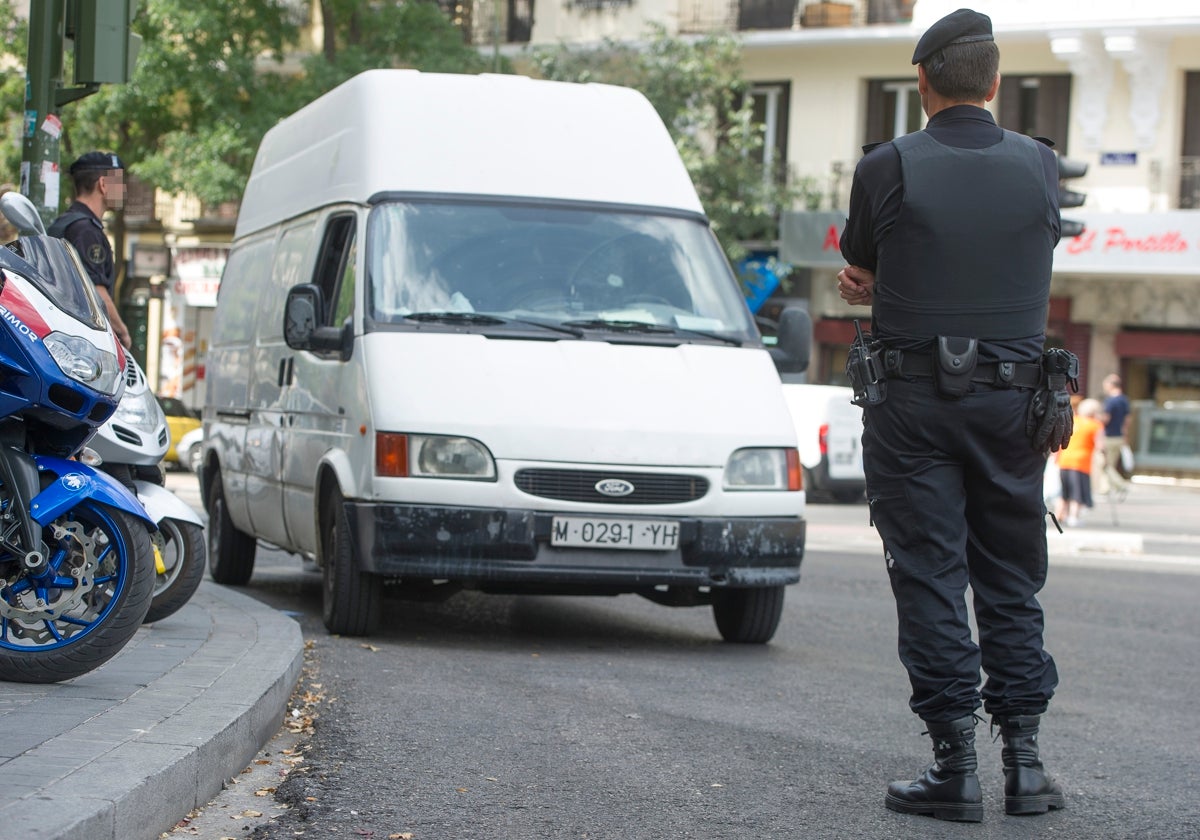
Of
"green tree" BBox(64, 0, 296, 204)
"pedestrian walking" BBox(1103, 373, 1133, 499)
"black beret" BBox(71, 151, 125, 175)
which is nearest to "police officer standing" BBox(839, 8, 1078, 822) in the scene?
"black beret" BBox(71, 151, 125, 175)

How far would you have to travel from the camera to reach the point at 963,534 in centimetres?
498

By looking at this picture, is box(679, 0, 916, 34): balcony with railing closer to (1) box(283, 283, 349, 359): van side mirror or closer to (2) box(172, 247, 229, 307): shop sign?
(2) box(172, 247, 229, 307): shop sign

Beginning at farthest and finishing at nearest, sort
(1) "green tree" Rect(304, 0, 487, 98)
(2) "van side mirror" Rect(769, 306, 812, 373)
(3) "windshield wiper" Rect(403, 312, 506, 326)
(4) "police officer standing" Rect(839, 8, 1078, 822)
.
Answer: (1) "green tree" Rect(304, 0, 487, 98), (2) "van side mirror" Rect(769, 306, 812, 373), (3) "windshield wiper" Rect(403, 312, 506, 326), (4) "police officer standing" Rect(839, 8, 1078, 822)

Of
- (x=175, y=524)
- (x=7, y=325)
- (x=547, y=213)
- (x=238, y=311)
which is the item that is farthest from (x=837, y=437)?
(x=7, y=325)

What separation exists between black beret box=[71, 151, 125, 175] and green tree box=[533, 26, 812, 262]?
24.4 m

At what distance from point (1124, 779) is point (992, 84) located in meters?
2.14

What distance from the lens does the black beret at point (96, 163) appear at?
8336 mm

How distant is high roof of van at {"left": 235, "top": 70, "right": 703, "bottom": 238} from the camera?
9.23 meters

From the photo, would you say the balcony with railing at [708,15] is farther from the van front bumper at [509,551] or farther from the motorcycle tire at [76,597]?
the motorcycle tire at [76,597]

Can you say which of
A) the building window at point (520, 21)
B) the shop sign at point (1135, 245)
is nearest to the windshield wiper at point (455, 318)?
the shop sign at point (1135, 245)

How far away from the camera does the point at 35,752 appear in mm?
4457

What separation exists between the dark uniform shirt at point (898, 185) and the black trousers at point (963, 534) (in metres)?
0.12

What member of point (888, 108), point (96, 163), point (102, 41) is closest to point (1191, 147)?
point (888, 108)

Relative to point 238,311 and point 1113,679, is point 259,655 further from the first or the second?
point 238,311
